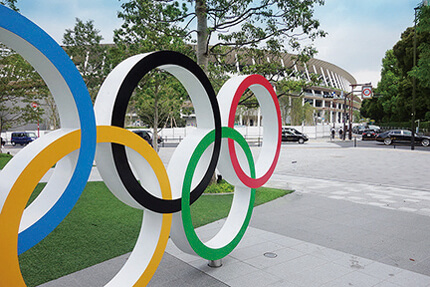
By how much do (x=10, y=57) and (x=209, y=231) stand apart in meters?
15.9

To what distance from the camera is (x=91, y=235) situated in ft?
21.1

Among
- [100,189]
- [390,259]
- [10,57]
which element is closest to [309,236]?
[390,259]

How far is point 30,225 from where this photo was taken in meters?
2.87

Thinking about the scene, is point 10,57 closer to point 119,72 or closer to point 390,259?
point 119,72

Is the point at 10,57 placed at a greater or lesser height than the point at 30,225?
greater

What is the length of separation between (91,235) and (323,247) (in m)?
4.22

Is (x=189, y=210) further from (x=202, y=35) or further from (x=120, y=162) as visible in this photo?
(x=202, y=35)

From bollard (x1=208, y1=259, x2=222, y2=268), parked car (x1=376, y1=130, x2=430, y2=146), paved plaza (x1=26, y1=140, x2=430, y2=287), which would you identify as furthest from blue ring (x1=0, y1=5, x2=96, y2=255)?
parked car (x1=376, y1=130, x2=430, y2=146)

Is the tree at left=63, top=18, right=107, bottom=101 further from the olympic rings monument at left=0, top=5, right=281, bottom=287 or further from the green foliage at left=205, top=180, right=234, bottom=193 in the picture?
the olympic rings monument at left=0, top=5, right=281, bottom=287

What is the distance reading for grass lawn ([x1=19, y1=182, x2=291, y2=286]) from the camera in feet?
16.6

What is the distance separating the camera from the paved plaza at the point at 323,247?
4766 mm

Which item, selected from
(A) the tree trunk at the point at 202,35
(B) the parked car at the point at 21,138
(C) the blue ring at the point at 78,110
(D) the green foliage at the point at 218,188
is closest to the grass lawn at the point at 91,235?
(D) the green foliage at the point at 218,188

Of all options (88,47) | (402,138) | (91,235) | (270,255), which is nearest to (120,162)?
(270,255)

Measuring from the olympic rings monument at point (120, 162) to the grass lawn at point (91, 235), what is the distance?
1597 millimetres
